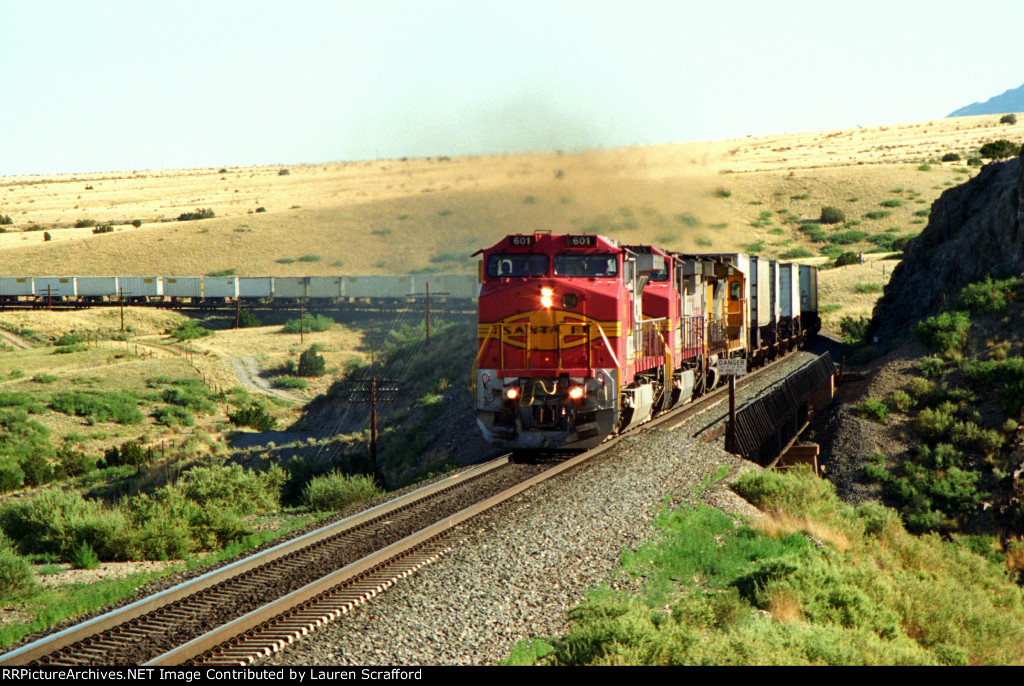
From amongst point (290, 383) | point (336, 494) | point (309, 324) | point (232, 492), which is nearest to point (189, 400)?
point (290, 383)

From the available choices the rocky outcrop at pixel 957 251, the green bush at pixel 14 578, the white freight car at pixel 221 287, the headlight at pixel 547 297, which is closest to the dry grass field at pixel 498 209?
the white freight car at pixel 221 287

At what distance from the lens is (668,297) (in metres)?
19.8

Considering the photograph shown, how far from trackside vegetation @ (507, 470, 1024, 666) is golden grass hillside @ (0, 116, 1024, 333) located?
3389cm

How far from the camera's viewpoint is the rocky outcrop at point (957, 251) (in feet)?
117

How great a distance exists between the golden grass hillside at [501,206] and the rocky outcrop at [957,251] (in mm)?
15572

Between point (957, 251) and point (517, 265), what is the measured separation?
3057 cm

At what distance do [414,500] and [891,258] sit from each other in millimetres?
62786

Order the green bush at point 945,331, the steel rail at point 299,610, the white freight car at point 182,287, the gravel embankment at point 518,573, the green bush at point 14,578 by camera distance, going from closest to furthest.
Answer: the steel rail at point 299,610 < the gravel embankment at point 518,573 < the green bush at point 14,578 < the green bush at point 945,331 < the white freight car at point 182,287

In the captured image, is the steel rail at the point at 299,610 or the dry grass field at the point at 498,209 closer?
the steel rail at the point at 299,610

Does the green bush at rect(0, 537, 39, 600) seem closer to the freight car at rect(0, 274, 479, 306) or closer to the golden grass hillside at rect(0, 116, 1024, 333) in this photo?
the golden grass hillside at rect(0, 116, 1024, 333)

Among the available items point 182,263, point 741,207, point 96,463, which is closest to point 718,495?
point 96,463

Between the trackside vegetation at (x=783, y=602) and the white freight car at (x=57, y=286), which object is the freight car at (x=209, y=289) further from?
the trackside vegetation at (x=783, y=602)

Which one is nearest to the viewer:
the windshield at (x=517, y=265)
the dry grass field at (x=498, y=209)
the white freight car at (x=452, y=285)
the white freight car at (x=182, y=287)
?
the windshield at (x=517, y=265)

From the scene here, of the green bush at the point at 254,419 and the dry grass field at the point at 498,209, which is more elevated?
the dry grass field at the point at 498,209
